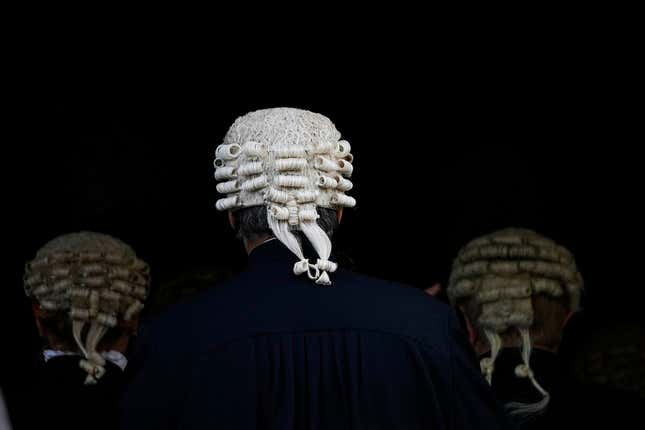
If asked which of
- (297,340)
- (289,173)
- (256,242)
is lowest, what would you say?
(297,340)

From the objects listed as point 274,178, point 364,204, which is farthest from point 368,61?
point 274,178

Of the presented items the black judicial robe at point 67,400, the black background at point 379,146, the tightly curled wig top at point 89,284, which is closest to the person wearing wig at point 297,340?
the black judicial robe at point 67,400

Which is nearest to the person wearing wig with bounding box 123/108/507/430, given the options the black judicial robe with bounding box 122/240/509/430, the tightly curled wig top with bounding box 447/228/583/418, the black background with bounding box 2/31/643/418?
the black judicial robe with bounding box 122/240/509/430

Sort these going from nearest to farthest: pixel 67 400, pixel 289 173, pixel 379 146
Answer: pixel 289 173, pixel 67 400, pixel 379 146

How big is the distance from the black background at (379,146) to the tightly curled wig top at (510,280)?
2186 millimetres

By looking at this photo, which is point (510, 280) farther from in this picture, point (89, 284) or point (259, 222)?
point (89, 284)

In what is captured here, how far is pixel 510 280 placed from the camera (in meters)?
3.14

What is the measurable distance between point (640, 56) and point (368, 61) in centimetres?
137

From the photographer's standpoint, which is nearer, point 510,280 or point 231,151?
point 231,151

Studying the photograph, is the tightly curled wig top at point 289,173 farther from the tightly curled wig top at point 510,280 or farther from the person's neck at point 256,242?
the tightly curled wig top at point 510,280

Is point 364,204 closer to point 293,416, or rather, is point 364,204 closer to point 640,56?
point 640,56

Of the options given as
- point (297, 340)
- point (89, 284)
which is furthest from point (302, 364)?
point (89, 284)

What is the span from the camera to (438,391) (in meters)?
2.14

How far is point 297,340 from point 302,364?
48 mm
